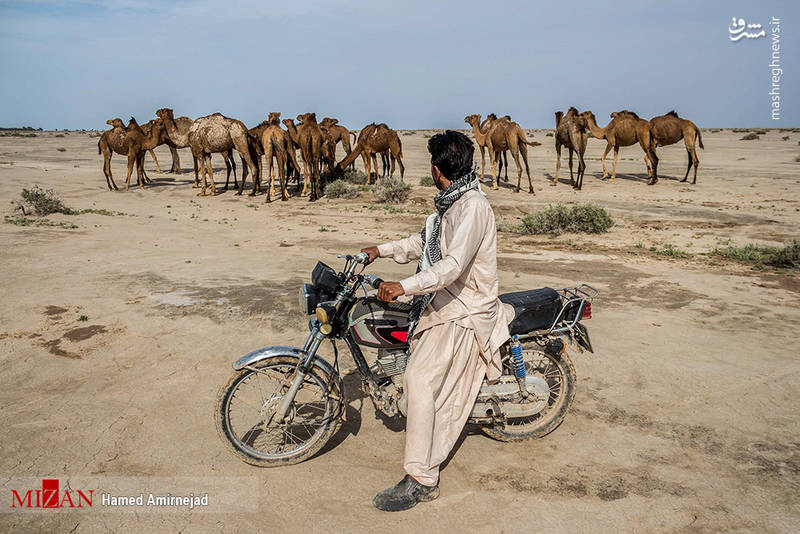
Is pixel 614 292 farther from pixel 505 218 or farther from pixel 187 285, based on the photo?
pixel 505 218

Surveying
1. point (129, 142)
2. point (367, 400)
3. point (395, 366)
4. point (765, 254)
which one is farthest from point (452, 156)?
point (129, 142)

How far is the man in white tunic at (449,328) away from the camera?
2.96 m

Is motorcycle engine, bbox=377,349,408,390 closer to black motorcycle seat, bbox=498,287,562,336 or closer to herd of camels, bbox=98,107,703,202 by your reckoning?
black motorcycle seat, bbox=498,287,562,336

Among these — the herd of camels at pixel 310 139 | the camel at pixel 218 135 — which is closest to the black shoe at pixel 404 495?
the herd of camels at pixel 310 139

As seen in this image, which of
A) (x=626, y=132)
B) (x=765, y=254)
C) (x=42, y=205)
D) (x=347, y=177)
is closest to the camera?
(x=765, y=254)

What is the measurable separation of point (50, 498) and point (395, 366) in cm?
211

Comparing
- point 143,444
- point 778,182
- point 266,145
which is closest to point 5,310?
point 143,444

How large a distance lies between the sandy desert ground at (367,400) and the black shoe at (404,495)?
6cm

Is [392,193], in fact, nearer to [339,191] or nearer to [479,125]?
[339,191]

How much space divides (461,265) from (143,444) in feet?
8.24

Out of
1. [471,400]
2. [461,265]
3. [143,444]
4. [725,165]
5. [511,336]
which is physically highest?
[725,165]

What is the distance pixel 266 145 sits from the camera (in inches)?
645

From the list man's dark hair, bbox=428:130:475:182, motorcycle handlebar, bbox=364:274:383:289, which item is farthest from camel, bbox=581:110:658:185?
motorcycle handlebar, bbox=364:274:383:289

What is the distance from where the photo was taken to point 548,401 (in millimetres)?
3734
